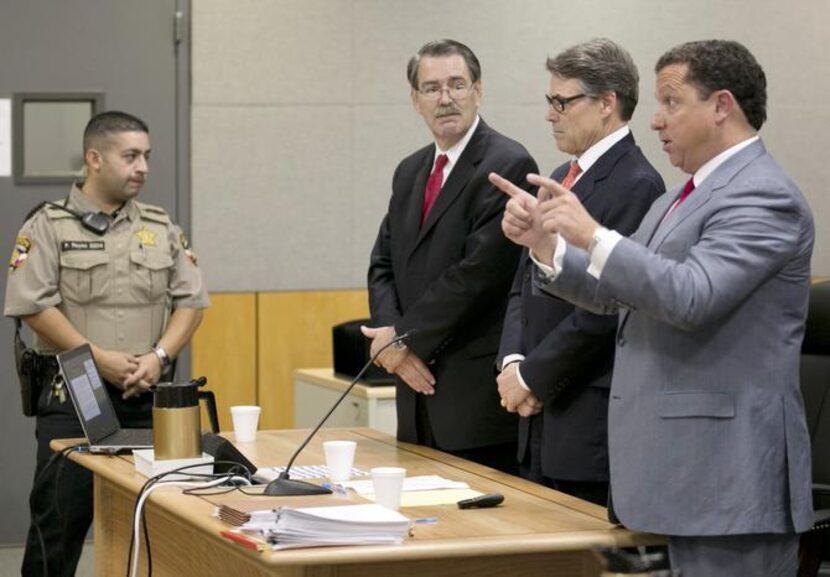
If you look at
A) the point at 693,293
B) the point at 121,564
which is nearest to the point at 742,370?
the point at 693,293

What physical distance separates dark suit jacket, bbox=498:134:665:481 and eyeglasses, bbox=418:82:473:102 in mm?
621

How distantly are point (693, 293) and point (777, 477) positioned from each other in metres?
0.38

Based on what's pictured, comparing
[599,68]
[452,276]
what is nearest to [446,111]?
[452,276]

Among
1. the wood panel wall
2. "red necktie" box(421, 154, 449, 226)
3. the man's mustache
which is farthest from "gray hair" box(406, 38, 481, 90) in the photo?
the wood panel wall

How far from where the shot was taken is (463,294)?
144 inches

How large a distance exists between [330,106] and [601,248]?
3.69 meters

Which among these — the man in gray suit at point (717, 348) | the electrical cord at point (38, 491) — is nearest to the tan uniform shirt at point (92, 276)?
the electrical cord at point (38, 491)

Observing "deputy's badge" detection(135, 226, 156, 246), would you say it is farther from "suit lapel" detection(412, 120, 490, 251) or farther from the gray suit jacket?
the gray suit jacket

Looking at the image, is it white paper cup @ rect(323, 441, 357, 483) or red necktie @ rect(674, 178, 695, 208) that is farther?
white paper cup @ rect(323, 441, 357, 483)

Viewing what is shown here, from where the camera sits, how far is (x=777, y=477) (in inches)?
99.0

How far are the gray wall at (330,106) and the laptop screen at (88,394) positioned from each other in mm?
2273

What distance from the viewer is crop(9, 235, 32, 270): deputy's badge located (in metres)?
4.56

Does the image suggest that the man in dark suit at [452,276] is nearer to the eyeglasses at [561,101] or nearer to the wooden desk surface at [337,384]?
the eyeglasses at [561,101]

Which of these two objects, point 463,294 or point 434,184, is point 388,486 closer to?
point 463,294
